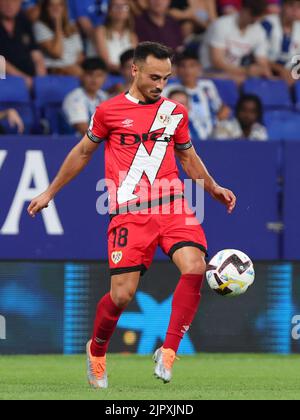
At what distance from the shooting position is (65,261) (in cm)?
1042

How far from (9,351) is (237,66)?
5341 millimetres

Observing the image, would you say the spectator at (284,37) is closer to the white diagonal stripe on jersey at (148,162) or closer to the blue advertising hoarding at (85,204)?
the blue advertising hoarding at (85,204)

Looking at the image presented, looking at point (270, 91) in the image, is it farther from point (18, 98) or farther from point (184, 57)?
Answer: point (18, 98)

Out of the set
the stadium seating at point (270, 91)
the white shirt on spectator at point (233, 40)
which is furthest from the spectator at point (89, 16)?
the stadium seating at point (270, 91)

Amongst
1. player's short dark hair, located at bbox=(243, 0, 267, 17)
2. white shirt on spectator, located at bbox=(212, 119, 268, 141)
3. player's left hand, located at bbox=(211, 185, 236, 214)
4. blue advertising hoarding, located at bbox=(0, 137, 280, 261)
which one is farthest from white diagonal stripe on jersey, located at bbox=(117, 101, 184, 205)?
player's short dark hair, located at bbox=(243, 0, 267, 17)

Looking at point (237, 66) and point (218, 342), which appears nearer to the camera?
point (218, 342)

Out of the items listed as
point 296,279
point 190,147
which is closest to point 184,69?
point 296,279

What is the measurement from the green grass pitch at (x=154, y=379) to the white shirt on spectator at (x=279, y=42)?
511 cm

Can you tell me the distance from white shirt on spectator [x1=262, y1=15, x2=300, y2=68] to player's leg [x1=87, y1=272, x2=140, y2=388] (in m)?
7.19

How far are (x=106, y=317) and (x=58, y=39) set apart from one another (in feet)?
20.1

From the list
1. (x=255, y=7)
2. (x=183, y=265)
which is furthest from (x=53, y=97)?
(x=183, y=265)

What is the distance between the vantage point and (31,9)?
13.4 meters
